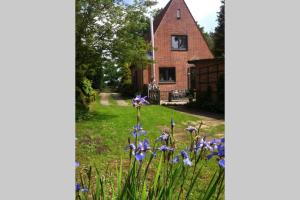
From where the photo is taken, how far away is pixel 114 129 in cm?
211

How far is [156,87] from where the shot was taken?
197cm

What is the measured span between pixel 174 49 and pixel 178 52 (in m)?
0.05

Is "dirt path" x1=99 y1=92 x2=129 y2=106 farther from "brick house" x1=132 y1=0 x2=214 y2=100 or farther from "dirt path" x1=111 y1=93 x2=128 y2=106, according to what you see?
"brick house" x1=132 y1=0 x2=214 y2=100

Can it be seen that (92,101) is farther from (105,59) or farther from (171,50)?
(171,50)

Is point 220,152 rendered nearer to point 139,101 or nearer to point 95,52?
point 139,101

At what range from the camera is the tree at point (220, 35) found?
5.52 feet

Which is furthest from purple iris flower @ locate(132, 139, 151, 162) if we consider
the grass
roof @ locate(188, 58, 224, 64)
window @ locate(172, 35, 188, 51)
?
window @ locate(172, 35, 188, 51)

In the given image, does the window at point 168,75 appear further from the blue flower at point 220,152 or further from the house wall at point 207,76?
the blue flower at point 220,152

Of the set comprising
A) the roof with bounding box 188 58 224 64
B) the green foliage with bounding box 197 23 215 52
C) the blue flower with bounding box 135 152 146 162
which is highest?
the green foliage with bounding box 197 23 215 52

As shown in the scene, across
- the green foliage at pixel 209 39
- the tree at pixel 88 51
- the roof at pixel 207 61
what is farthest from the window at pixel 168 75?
the tree at pixel 88 51

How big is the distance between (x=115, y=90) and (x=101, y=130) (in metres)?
0.51

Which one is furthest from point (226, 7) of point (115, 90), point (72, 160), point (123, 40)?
point (123, 40)

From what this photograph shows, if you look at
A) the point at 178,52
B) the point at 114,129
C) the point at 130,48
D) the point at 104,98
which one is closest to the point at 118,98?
the point at 104,98

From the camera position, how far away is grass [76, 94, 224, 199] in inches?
71.6
